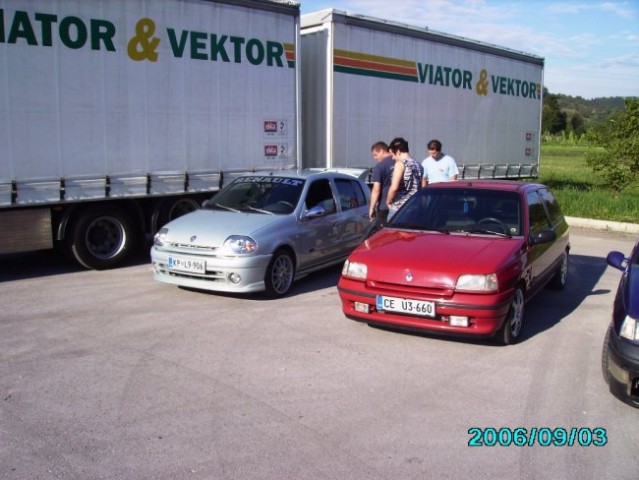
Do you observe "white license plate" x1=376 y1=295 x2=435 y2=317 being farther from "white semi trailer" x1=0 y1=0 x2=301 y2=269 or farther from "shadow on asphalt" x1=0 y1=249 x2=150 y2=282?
"shadow on asphalt" x1=0 y1=249 x2=150 y2=282


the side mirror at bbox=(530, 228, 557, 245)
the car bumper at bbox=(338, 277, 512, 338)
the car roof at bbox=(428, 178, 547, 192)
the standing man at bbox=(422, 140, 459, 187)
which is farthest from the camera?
the standing man at bbox=(422, 140, 459, 187)

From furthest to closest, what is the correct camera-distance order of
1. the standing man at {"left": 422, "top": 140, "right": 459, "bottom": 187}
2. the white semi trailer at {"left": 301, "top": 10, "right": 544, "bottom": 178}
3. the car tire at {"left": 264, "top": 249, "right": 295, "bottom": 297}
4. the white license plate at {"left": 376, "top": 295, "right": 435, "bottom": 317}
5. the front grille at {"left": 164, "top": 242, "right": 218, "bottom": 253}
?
the white semi trailer at {"left": 301, "top": 10, "right": 544, "bottom": 178}, the standing man at {"left": 422, "top": 140, "right": 459, "bottom": 187}, the car tire at {"left": 264, "top": 249, "right": 295, "bottom": 297}, the front grille at {"left": 164, "top": 242, "right": 218, "bottom": 253}, the white license plate at {"left": 376, "top": 295, "right": 435, "bottom": 317}

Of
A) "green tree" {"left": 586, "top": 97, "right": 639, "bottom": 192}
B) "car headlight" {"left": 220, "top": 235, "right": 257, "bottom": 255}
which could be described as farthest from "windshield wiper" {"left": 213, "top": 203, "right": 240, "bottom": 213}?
"green tree" {"left": 586, "top": 97, "right": 639, "bottom": 192}

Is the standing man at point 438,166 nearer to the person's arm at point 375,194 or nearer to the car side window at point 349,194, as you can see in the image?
the car side window at point 349,194

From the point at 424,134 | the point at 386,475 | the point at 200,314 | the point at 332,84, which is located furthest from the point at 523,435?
the point at 424,134

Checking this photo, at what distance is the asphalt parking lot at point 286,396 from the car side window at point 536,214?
38.6 inches

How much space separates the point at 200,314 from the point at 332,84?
242 inches

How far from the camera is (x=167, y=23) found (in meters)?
9.18

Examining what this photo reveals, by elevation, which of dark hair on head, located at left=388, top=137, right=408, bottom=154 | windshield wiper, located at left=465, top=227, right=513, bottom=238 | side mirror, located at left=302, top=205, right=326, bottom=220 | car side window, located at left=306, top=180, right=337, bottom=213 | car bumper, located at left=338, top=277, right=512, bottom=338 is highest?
dark hair on head, located at left=388, top=137, right=408, bottom=154

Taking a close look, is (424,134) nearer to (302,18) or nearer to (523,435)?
(302,18)

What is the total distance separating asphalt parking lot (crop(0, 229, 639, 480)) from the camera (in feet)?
12.1

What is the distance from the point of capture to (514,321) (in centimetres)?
586

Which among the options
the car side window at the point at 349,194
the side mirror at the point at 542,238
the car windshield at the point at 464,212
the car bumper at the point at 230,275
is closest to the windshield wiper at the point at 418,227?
the car windshield at the point at 464,212

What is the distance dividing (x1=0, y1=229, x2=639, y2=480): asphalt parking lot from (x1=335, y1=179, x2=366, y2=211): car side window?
194cm
